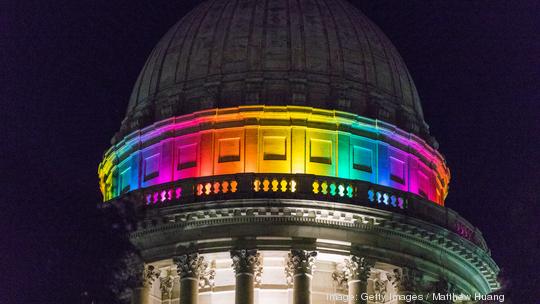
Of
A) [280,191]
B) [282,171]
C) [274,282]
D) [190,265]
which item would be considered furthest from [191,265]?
[282,171]

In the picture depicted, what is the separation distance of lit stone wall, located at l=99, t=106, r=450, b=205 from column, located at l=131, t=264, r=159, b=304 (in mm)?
4407

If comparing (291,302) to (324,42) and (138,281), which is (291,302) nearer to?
(138,281)

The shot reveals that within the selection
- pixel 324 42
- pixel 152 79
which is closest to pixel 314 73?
pixel 324 42

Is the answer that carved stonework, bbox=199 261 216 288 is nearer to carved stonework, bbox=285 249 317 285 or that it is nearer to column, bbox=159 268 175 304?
column, bbox=159 268 175 304

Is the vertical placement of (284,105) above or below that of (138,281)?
above

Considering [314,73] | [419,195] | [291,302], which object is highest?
[314,73]

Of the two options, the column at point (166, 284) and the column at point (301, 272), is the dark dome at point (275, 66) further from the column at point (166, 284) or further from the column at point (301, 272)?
the column at point (301, 272)

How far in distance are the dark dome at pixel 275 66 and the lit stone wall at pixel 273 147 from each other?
713 mm

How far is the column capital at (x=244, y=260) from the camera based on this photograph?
81.5 metres

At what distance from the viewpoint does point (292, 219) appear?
81.9m

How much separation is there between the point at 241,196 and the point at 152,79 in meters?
11.5

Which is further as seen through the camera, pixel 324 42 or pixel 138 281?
pixel 324 42

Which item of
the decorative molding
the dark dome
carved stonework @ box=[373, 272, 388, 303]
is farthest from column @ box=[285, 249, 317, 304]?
the dark dome

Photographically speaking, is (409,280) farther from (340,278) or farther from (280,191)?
(280,191)
